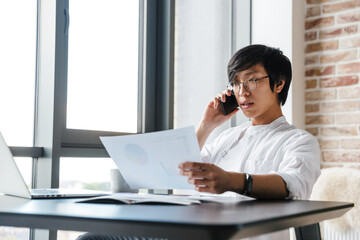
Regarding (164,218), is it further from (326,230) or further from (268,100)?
(326,230)

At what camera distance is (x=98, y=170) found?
8.99 ft

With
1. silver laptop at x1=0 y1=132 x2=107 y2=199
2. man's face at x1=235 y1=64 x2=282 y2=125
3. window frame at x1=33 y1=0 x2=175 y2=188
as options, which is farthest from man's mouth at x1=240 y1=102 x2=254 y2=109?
window frame at x1=33 y1=0 x2=175 y2=188

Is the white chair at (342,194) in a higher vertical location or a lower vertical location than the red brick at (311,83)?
lower

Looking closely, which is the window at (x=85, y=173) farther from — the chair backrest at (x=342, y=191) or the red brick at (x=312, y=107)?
the red brick at (x=312, y=107)

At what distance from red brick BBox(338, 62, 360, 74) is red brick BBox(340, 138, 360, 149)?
43 cm

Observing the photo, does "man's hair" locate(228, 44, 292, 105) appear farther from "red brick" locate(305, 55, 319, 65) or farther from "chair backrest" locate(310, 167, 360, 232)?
"red brick" locate(305, 55, 319, 65)

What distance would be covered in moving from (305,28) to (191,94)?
90 cm

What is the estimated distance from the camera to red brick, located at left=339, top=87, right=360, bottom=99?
10.1ft

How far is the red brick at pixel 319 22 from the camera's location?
10.5ft

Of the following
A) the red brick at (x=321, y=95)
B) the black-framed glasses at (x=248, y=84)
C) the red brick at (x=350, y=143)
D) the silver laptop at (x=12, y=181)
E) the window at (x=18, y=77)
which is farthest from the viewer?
the red brick at (x=321, y=95)

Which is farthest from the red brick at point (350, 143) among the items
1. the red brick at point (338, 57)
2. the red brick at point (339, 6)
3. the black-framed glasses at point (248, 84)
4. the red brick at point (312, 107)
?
the black-framed glasses at point (248, 84)

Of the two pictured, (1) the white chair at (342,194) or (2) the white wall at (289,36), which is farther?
(2) the white wall at (289,36)

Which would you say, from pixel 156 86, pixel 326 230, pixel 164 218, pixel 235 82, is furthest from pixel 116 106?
pixel 164 218

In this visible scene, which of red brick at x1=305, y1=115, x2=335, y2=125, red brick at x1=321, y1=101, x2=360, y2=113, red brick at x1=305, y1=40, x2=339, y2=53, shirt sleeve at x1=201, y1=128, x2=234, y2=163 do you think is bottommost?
shirt sleeve at x1=201, y1=128, x2=234, y2=163
